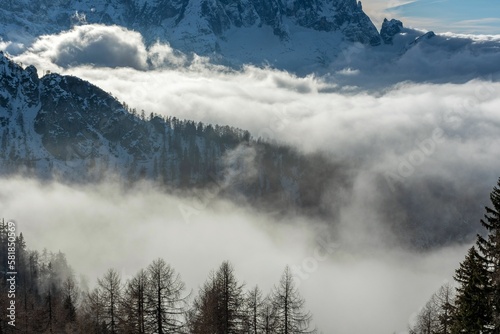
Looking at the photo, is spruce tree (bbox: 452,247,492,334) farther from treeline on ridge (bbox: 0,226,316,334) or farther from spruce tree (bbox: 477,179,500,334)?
treeline on ridge (bbox: 0,226,316,334)

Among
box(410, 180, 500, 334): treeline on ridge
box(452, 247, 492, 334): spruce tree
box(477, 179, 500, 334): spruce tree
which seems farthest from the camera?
box(452, 247, 492, 334): spruce tree

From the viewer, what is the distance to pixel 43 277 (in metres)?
138

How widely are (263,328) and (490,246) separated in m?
33.5

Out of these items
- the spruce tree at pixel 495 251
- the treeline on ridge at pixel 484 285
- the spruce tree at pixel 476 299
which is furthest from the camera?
the spruce tree at pixel 476 299

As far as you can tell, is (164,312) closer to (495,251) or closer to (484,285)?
(484,285)

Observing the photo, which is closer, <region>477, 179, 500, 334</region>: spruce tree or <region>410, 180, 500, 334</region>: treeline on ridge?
<region>477, 179, 500, 334</region>: spruce tree

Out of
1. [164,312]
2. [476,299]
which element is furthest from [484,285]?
[164,312]

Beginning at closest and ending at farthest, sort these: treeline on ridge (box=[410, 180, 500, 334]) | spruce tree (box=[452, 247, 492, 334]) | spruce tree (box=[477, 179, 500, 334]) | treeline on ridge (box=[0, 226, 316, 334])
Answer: spruce tree (box=[477, 179, 500, 334]) < treeline on ridge (box=[410, 180, 500, 334]) < spruce tree (box=[452, 247, 492, 334]) < treeline on ridge (box=[0, 226, 316, 334])

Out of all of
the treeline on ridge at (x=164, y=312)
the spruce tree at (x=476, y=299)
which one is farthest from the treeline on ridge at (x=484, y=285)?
the treeline on ridge at (x=164, y=312)

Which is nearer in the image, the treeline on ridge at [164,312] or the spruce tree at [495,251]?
the spruce tree at [495,251]

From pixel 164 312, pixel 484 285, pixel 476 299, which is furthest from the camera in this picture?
pixel 164 312

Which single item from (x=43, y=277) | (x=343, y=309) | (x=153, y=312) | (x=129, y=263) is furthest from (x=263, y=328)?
(x=129, y=263)

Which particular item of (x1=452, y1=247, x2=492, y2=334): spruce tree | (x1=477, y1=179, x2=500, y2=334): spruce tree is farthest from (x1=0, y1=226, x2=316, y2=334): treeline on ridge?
(x1=477, y1=179, x2=500, y2=334): spruce tree

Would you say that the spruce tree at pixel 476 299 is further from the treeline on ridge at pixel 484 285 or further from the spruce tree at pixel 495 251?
the spruce tree at pixel 495 251
